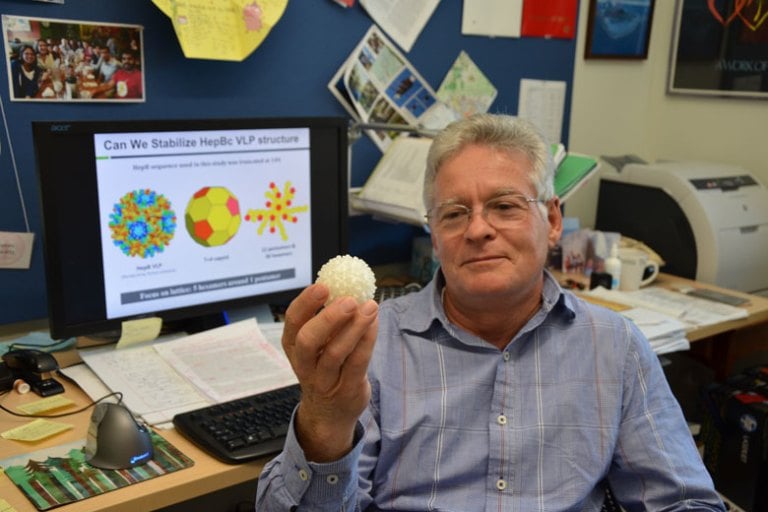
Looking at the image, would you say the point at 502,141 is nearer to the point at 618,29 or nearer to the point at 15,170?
the point at 15,170

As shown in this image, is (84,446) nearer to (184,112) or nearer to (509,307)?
(509,307)

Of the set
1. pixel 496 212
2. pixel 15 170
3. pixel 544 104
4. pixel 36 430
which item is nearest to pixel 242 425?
pixel 36 430

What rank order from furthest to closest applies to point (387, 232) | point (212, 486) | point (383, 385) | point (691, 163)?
point (691, 163) < point (387, 232) < point (383, 385) < point (212, 486)

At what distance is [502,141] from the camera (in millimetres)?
1255

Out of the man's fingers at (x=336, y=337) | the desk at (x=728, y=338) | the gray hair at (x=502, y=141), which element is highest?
the gray hair at (x=502, y=141)

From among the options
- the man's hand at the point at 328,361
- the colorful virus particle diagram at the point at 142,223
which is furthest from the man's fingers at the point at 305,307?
the colorful virus particle diagram at the point at 142,223

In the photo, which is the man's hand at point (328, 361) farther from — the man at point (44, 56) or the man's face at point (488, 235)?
the man at point (44, 56)

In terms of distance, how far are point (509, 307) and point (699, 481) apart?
418 millimetres

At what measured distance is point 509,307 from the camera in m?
1.26

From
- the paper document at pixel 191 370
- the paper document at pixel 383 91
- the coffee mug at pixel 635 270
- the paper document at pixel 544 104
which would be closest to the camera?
the paper document at pixel 191 370

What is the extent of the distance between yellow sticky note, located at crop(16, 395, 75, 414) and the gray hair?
0.77m

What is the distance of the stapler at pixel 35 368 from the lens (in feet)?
4.51

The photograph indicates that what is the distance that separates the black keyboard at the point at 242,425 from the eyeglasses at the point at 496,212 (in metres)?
0.43

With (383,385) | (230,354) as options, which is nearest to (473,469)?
(383,385)
